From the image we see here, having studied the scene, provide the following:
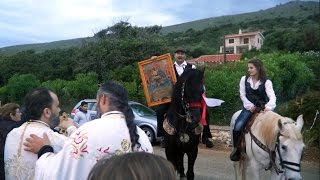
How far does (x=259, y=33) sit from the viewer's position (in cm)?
9225

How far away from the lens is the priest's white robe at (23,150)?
133 inches

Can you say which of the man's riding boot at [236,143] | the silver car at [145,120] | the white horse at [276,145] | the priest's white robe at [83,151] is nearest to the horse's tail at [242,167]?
the man's riding boot at [236,143]

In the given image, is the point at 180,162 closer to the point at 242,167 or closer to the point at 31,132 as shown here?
the point at 242,167

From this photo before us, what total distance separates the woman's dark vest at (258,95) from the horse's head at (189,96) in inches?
33.8

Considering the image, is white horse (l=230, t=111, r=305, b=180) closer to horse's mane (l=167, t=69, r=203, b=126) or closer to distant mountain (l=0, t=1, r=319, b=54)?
horse's mane (l=167, t=69, r=203, b=126)

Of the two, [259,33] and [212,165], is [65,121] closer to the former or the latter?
[212,165]

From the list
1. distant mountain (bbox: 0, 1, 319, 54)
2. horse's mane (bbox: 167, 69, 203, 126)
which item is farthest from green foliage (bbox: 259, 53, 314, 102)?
distant mountain (bbox: 0, 1, 319, 54)

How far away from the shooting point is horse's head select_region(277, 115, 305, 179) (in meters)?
5.57

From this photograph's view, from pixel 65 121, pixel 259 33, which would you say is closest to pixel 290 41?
pixel 259 33

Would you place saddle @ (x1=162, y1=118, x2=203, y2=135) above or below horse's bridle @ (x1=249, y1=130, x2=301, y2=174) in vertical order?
above

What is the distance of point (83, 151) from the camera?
118 inches

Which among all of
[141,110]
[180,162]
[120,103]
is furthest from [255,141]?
[141,110]

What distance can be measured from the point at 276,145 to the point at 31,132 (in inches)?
145

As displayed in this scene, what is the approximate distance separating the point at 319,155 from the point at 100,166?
12.4 meters
